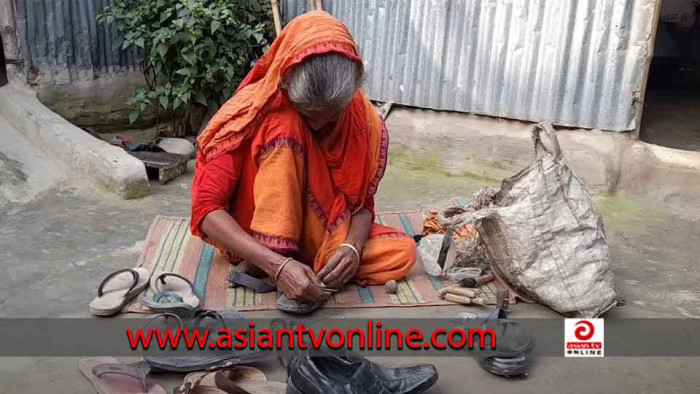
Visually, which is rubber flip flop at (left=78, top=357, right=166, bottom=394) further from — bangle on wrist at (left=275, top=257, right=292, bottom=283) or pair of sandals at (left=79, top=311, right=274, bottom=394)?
bangle on wrist at (left=275, top=257, right=292, bottom=283)

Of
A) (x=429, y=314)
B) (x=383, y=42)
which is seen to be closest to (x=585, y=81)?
(x=383, y=42)

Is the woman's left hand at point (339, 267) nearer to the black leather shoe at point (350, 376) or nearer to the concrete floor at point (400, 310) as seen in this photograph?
the concrete floor at point (400, 310)

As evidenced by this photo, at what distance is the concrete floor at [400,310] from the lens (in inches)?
103

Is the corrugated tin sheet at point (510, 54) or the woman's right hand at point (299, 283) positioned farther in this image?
the corrugated tin sheet at point (510, 54)

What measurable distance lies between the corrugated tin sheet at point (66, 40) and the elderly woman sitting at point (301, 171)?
11.4ft

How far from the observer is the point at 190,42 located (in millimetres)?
5879

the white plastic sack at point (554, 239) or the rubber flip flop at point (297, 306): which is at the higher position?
the white plastic sack at point (554, 239)

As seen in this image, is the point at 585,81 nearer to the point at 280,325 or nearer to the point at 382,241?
the point at 382,241

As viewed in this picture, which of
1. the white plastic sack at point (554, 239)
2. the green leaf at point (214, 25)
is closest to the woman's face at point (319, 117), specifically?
the white plastic sack at point (554, 239)

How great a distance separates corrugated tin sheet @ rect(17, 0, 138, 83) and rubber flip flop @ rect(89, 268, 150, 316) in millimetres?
3399

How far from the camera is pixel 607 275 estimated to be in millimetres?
3098

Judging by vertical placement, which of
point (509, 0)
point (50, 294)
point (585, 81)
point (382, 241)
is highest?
point (509, 0)

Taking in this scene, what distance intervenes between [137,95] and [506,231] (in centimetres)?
398

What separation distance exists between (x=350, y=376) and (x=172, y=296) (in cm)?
101
